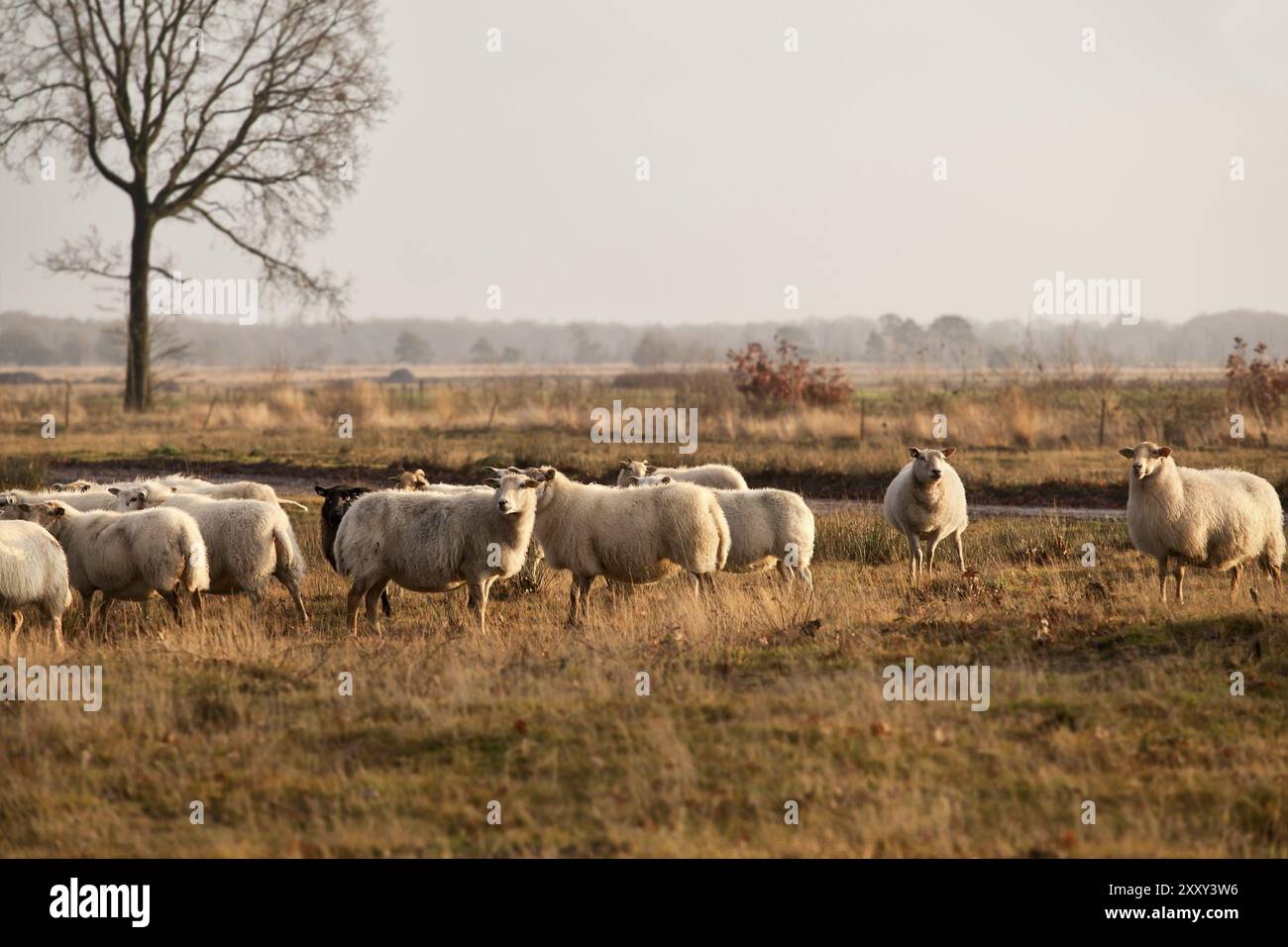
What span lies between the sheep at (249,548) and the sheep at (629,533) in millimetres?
2512

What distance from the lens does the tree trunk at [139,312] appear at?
45000mm

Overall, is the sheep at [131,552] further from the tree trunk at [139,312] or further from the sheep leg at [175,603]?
the tree trunk at [139,312]

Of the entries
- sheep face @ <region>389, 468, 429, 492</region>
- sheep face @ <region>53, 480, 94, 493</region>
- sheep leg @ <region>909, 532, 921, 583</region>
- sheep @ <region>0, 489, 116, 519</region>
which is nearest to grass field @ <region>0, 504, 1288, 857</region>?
sheep @ <region>0, 489, 116, 519</region>

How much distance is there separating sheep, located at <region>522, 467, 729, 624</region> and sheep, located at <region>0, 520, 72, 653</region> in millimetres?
4543

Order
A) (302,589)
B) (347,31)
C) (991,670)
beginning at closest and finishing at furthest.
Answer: (991,670), (302,589), (347,31)

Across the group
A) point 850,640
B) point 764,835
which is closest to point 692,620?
point 850,640

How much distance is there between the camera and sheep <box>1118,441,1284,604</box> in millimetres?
13469

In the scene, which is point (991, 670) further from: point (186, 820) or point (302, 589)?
point (302, 589)

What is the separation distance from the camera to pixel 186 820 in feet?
26.2

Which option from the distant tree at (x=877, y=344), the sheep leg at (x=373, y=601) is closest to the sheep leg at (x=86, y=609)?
the sheep leg at (x=373, y=601)

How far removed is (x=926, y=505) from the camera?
1622 centimetres

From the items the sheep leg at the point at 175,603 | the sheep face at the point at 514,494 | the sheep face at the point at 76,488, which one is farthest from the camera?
the sheep face at the point at 76,488

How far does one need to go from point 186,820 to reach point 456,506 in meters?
5.86
